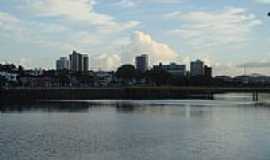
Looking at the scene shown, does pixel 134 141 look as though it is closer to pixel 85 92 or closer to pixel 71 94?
pixel 71 94

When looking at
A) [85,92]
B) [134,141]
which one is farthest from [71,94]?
[134,141]

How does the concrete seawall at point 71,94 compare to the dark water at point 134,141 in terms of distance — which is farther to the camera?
the concrete seawall at point 71,94

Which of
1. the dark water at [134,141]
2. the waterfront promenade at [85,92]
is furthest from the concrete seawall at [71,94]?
the dark water at [134,141]

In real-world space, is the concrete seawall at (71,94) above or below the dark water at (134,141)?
above

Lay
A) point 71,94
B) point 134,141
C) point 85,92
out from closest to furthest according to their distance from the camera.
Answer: point 134,141
point 71,94
point 85,92

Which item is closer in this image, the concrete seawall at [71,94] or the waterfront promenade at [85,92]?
the concrete seawall at [71,94]

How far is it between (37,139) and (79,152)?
9.57m

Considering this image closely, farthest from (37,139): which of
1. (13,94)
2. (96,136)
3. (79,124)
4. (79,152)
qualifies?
(13,94)

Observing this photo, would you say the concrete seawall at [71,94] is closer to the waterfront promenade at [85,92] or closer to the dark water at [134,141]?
the waterfront promenade at [85,92]

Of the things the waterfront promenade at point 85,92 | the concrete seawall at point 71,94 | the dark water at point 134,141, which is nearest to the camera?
the dark water at point 134,141

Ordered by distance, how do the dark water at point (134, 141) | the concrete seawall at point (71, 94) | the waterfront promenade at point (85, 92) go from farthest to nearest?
the waterfront promenade at point (85, 92) < the concrete seawall at point (71, 94) < the dark water at point (134, 141)

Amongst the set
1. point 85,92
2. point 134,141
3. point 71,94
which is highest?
point 85,92

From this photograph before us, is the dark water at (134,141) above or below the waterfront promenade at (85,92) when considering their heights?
below

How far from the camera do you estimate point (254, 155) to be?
130ft
